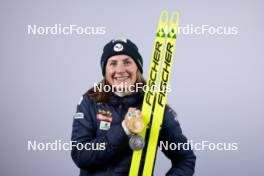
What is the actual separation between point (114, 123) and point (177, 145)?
0.23 m

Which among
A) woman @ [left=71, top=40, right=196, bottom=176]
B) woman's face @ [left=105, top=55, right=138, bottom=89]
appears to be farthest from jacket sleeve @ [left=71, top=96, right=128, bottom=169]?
woman's face @ [left=105, top=55, right=138, bottom=89]

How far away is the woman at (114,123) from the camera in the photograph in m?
1.14

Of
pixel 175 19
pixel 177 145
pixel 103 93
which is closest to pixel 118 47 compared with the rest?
pixel 103 93

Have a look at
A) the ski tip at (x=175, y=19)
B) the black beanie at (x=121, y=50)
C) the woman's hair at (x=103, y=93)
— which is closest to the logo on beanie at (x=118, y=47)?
the black beanie at (x=121, y=50)

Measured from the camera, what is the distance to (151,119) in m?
1.26

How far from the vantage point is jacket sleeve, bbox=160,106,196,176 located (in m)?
1.25

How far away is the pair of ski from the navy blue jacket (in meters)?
0.03

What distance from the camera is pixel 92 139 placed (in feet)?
3.89

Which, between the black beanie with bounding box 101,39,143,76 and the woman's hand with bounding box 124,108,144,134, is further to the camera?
the black beanie with bounding box 101,39,143,76

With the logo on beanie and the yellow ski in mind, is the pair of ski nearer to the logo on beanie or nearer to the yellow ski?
the yellow ski

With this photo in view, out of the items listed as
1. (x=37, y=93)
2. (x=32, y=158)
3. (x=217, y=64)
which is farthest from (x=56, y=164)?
(x=217, y=64)

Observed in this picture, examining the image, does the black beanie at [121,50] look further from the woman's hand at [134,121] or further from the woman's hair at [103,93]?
the woman's hand at [134,121]

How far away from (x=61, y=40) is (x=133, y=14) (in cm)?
35

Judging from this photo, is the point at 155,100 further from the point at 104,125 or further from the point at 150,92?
the point at 104,125
